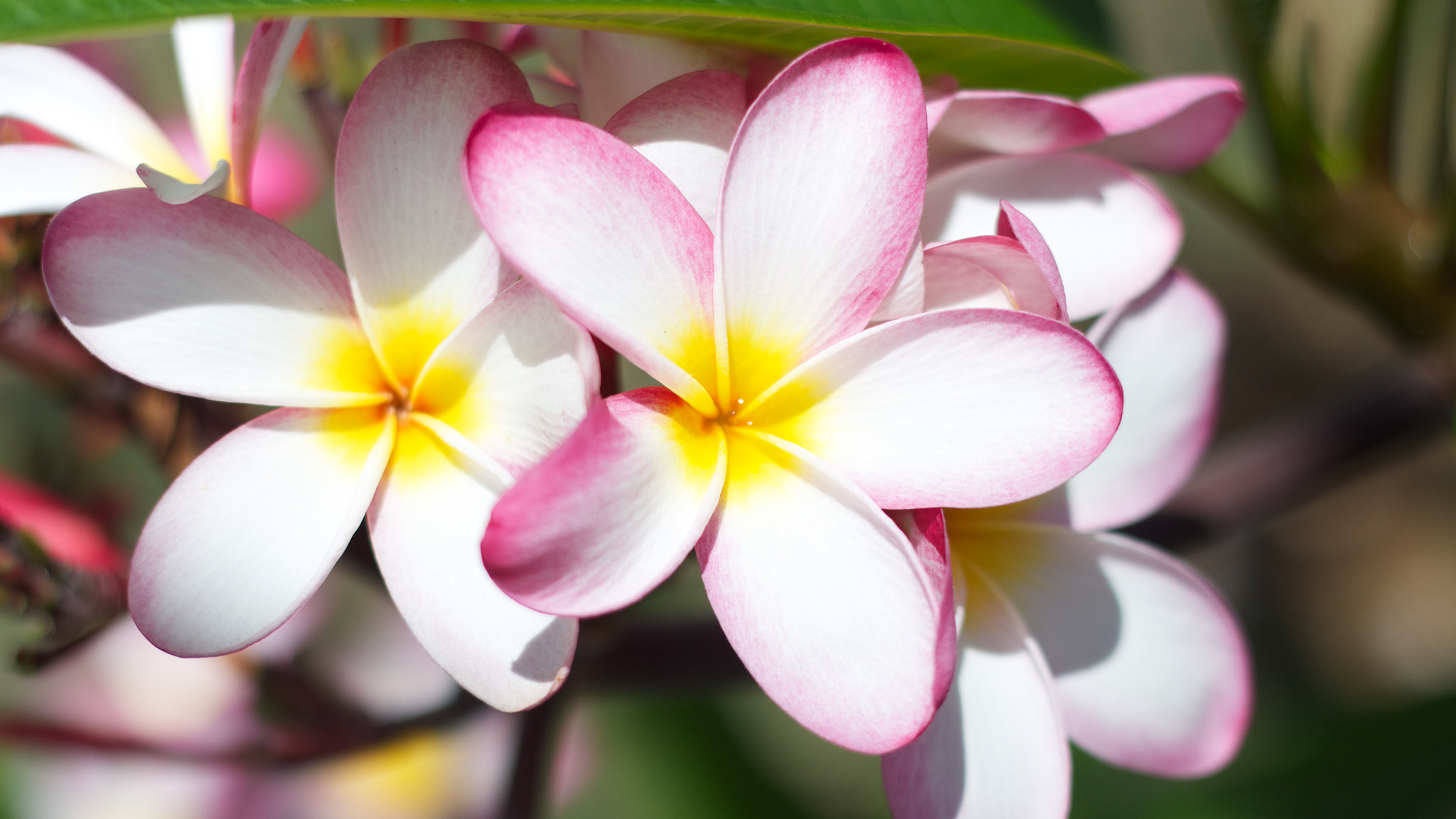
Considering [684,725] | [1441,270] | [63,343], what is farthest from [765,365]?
[684,725]

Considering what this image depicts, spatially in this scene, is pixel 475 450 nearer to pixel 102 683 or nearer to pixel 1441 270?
pixel 1441 270

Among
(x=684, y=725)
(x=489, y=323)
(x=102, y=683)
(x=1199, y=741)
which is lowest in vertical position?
(x=684, y=725)

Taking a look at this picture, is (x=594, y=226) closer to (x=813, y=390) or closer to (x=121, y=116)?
(x=813, y=390)

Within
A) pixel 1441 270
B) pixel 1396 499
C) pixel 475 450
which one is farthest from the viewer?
pixel 1396 499

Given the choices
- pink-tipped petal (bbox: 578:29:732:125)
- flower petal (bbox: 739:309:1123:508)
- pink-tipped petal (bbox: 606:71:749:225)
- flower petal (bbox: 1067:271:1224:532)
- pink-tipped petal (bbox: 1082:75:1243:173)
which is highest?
pink-tipped petal (bbox: 578:29:732:125)

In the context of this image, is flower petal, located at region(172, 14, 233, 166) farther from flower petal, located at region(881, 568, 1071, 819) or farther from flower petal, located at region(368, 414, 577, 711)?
flower petal, located at region(881, 568, 1071, 819)

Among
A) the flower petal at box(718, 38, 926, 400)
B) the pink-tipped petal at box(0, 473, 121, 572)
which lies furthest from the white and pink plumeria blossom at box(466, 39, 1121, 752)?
the pink-tipped petal at box(0, 473, 121, 572)

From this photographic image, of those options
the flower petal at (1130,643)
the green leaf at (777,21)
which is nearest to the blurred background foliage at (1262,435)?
the green leaf at (777,21)
